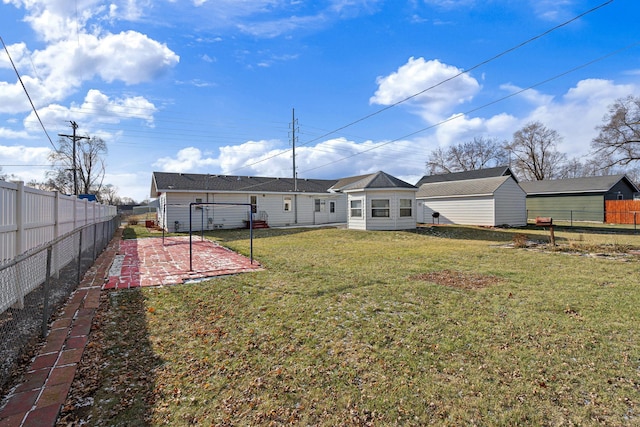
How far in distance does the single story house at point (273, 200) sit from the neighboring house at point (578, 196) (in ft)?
56.9

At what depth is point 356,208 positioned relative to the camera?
58.4ft

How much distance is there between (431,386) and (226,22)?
40.3ft

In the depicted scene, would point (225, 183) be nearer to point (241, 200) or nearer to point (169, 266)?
point (241, 200)

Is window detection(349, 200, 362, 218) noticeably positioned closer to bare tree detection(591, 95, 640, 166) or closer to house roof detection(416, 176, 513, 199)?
house roof detection(416, 176, 513, 199)

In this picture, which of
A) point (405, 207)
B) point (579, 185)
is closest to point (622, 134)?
point (579, 185)

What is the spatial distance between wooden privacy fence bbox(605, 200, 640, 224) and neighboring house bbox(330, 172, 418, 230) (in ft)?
57.3

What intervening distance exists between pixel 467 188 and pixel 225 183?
17.0 meters

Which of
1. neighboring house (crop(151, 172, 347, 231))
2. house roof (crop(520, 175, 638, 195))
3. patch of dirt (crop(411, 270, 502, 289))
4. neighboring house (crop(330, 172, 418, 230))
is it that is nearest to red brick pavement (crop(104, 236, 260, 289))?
patch of dirt (crop(411, 270, 502, 289))

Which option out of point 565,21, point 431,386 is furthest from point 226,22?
point 431,386

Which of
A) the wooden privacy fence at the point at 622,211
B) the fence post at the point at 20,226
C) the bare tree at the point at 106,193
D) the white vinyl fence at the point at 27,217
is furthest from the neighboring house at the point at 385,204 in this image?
the bare tree at the point at 106,193

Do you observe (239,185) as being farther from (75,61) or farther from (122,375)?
(122,375)

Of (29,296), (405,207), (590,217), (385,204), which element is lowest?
(29,296)

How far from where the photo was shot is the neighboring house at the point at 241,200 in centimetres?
1875

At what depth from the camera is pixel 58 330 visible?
11.9 feet
